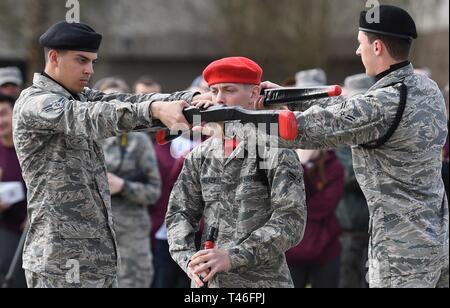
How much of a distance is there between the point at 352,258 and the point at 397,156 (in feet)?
13.7

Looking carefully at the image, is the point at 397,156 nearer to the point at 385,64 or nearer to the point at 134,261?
the point at 385,64

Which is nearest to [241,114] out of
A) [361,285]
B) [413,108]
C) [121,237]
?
[413,108]

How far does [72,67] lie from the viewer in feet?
18.0

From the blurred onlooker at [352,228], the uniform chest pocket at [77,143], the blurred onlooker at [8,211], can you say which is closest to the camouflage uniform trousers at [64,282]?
the uniform chest pocket at [77,143]

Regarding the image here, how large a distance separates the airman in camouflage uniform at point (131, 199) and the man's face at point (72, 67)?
2870mm

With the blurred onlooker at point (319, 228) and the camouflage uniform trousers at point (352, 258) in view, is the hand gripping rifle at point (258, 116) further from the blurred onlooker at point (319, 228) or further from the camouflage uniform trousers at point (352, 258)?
the camouflage uniform trousers at point (352, 258)

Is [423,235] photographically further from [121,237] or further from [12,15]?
[12,15]

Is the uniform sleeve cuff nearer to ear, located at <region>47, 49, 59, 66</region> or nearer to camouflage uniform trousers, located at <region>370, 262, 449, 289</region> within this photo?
camouflage uniform trousers, located at <region>370, 262, 449, 289</region>

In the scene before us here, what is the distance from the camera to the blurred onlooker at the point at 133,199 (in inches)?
330

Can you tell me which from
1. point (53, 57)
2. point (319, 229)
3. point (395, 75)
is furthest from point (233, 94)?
point (319, 229)

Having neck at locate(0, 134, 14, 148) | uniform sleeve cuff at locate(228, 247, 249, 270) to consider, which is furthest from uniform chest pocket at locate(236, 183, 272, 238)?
neck at locate(0, 134, 14, 148)

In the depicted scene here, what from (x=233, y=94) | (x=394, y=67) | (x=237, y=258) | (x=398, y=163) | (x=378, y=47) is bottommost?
(x=237, y=258)

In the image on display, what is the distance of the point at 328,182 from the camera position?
8555 mm
